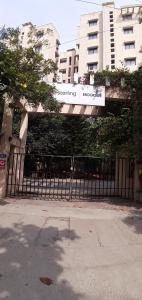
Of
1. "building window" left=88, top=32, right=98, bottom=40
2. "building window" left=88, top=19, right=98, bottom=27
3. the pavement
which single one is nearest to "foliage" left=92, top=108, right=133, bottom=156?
the pavement

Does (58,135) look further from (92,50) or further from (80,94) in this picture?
(92,50)

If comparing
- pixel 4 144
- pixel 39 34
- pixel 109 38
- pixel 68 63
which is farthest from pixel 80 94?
pixel 68 63

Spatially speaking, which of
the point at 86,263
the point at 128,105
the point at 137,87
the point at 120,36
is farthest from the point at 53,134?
the point at 120,36

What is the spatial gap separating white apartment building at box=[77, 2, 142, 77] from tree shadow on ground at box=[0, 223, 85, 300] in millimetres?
36885

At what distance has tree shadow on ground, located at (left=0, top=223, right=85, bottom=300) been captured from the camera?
3.94 m

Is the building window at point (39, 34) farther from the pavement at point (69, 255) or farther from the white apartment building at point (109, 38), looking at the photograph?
the white apartment building at point (109, 38)

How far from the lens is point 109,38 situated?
145 ft

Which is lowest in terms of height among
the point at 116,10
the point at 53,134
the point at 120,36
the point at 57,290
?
the point at 57,290

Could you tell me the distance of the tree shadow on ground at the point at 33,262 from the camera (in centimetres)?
394

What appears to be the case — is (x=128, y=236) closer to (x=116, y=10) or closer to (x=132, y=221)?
(x=132, y=221)

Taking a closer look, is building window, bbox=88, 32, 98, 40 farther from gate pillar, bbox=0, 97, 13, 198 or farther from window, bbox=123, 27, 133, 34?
gate pillar, bbox=0, 97, 13, 198

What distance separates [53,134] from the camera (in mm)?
24344

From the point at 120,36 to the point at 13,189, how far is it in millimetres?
35776

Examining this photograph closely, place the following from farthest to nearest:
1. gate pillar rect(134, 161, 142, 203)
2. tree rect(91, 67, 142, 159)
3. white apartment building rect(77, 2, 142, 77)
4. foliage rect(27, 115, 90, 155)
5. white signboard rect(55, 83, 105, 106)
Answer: white apartment building rect(77, 2, 142, 77)
foliage rect(27, 115, 90, 155)
white signboard rect(55, 83, 105, 106)
gate pillar rect(134, 161, 142, 203)
tree rect(91, 67, 142, 159)
